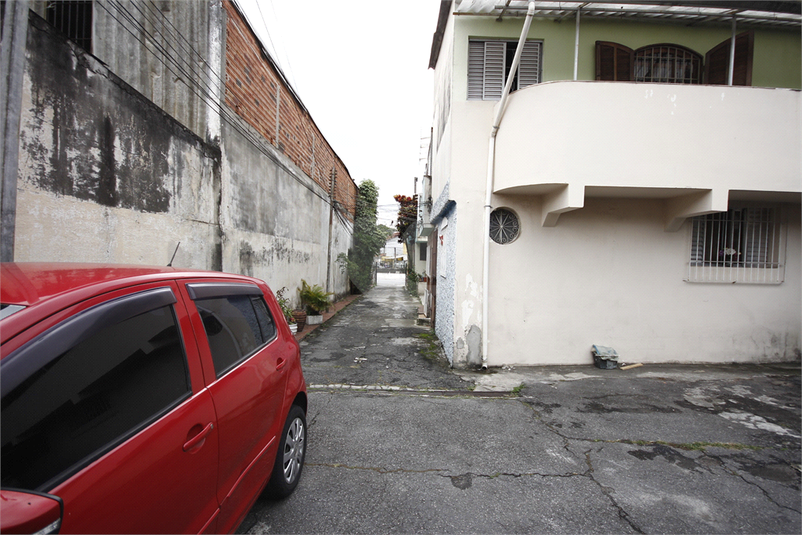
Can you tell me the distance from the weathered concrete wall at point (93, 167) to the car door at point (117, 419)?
87.8 inches

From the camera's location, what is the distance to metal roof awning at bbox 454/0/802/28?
217 inches

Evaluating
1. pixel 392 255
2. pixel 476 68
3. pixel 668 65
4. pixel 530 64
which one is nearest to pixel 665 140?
pixel 668 65

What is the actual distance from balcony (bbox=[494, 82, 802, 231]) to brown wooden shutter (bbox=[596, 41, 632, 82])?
0.76m

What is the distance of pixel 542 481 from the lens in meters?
2.99

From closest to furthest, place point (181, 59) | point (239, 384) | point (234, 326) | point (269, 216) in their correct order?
point (239, 384) → point (234, 326) → point (181, 59) → point (269, 216)

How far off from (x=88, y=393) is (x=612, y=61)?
7356mm

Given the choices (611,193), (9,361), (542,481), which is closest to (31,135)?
(9,361)

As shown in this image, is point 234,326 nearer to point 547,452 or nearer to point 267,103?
point 547,452

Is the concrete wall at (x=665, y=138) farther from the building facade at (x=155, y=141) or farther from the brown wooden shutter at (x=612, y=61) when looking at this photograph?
the building facade at (x=155, y=141)

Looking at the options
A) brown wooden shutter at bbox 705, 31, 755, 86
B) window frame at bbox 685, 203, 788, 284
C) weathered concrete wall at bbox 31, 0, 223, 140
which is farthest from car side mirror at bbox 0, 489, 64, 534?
brown wooden shutter at bbox 705, 31, 755, 86

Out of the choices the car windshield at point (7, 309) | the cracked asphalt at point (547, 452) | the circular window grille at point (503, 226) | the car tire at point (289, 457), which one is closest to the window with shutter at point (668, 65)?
the circular window grille at point (503, 226)

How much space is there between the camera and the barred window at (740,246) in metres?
6.29

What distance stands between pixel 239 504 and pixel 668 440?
13.0 ft

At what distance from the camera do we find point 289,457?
2.72 m
